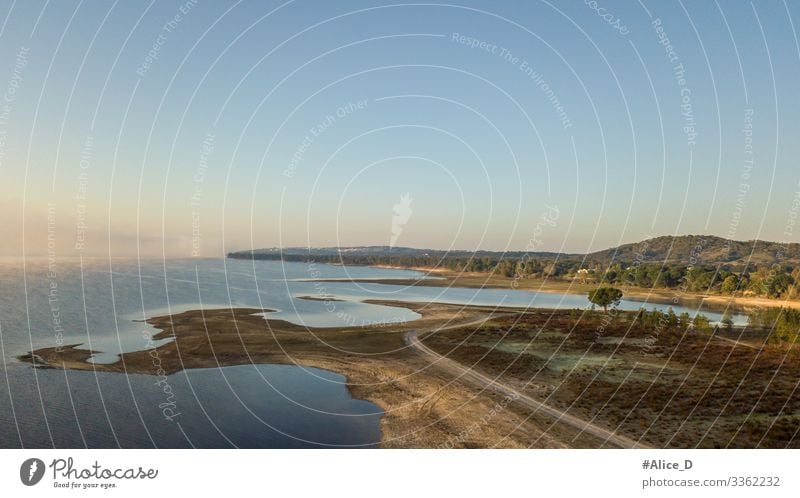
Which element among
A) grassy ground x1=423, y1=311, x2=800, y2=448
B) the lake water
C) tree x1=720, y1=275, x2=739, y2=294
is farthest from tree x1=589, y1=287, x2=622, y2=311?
tree x1=720, y1=275, x2=739, y2=294

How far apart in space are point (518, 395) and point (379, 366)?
464 inches

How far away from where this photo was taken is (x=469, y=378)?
105ft

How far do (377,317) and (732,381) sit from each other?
143 feet

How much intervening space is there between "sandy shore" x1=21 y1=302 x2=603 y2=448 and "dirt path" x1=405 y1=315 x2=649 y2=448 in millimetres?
676

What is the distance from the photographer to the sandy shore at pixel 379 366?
22.6 metres

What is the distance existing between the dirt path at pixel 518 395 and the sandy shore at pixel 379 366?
26.6 inches

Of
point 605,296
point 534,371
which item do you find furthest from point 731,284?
point 534,371

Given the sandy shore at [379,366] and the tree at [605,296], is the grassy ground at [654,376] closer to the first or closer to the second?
the sandy shore at [379,366]

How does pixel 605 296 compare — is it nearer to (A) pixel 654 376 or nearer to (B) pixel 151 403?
(A) pixel 654 376

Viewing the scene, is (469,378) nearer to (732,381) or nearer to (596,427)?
(596,427)

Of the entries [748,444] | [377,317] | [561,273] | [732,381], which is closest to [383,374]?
[748,444]

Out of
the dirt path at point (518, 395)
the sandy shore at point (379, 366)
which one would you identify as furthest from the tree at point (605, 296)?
the dirt path at point (518, 395)

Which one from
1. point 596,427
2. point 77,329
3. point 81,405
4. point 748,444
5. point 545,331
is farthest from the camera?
point 545,331

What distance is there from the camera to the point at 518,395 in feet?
91.9
